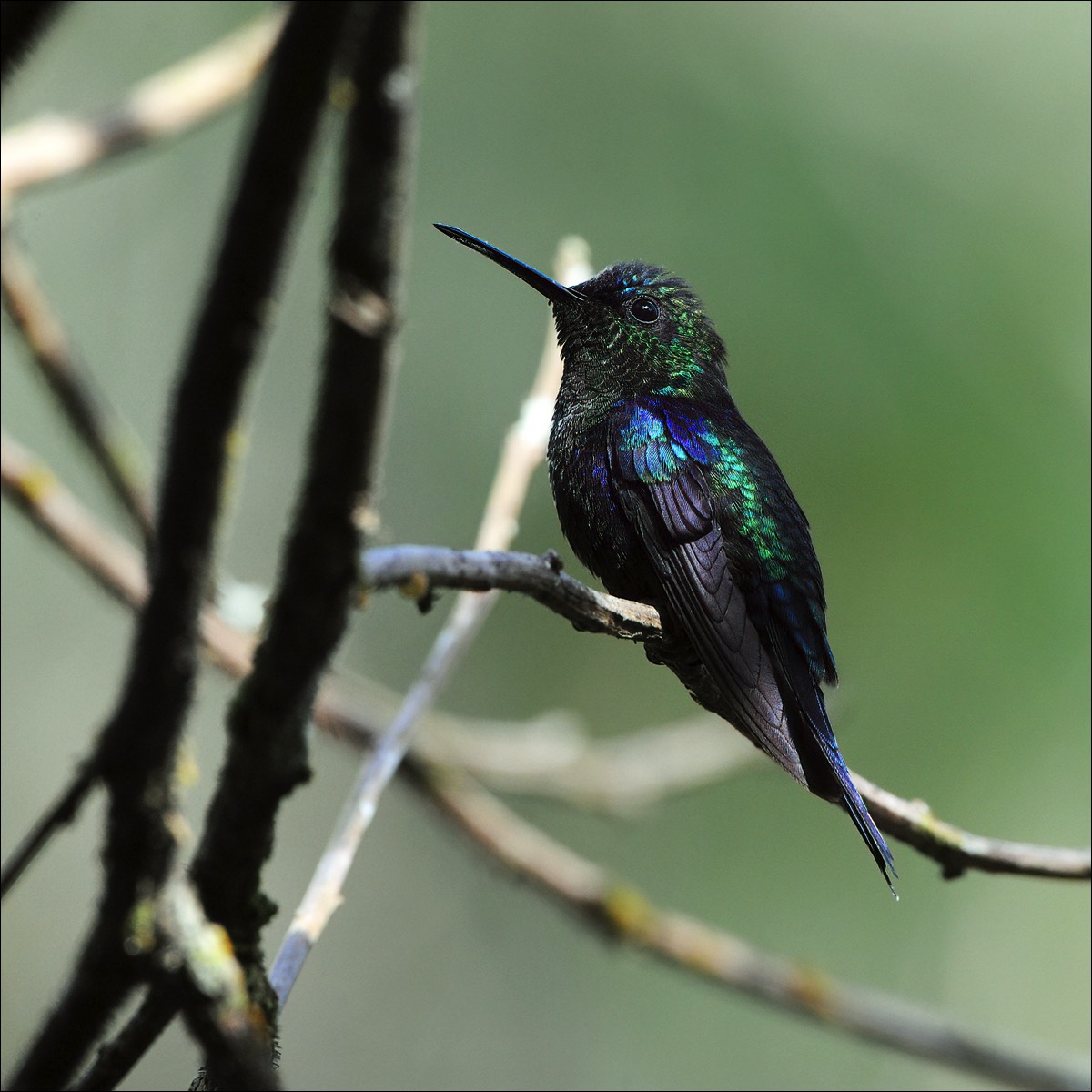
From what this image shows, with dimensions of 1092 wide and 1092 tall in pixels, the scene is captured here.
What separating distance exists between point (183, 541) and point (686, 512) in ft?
8.83

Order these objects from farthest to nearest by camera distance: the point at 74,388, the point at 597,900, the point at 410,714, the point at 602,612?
1. the point at 597,900
2. the point at 74,388
3. the point at 410,714
4. the point at 602,612

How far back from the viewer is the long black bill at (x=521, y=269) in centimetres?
343

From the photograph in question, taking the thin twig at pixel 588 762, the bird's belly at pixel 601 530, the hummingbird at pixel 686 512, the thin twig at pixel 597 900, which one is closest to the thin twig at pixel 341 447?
the hummingbird at pixel 686 512

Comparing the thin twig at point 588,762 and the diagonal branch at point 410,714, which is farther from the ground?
the thin twig at point 588,762

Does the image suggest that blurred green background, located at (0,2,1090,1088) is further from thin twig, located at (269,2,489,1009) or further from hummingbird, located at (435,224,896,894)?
thin twig, located at (269,2,489,1009)

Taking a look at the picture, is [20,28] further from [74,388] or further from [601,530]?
[74,388]

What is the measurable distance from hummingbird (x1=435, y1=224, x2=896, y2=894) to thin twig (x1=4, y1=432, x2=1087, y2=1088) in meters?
1.22

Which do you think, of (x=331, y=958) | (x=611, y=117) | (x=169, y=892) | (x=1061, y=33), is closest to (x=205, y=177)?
(x=611, y=117)

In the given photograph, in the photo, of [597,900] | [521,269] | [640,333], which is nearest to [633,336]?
[640,333]

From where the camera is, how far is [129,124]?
4316 mm

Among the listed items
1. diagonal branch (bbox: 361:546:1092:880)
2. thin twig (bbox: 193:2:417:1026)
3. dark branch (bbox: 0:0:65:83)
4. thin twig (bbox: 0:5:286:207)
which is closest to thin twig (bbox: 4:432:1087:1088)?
thin twig (bbox: 0:5:286:207)

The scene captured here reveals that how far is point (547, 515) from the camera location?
953 cm

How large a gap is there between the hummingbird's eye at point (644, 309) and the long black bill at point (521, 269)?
0.60ft

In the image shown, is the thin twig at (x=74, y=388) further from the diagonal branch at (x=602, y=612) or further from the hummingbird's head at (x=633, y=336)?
the diagonal branch at (x=602, y=612)
